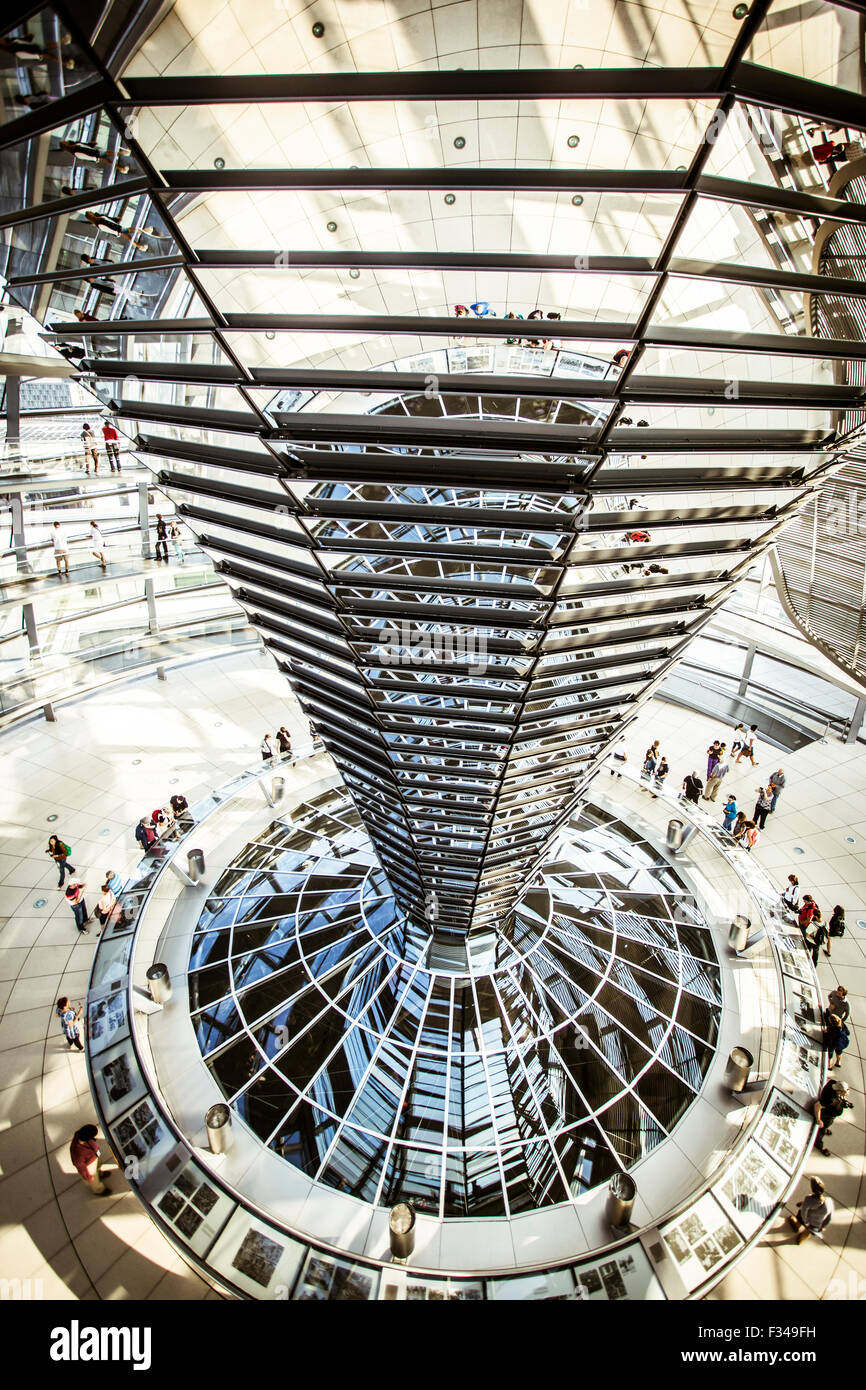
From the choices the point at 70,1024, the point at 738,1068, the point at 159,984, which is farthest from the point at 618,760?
the point at 70,1024

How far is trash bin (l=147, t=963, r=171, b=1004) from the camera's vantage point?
1323 centimetres

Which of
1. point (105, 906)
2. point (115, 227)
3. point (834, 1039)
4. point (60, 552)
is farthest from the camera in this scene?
point (60, 552)

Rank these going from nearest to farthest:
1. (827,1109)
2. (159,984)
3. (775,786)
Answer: (827,1109) < (159,984) < (775,786)

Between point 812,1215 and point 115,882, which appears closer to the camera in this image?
point 812,1215

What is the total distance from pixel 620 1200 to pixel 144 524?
24.1m

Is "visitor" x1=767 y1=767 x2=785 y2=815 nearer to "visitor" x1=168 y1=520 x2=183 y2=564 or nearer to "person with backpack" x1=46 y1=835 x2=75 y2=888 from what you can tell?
"person with backpack" x1=46 y1=835 x2=75 y2=888

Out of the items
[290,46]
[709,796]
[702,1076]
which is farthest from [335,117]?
[709,796]

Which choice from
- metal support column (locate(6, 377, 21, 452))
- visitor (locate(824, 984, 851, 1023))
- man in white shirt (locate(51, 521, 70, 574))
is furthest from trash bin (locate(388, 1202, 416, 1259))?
metal support column (locate(6, 377, 21, 452))

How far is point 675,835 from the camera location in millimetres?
17453

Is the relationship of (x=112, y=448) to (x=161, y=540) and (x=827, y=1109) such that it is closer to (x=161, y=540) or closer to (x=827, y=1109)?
(x=161, y=540)

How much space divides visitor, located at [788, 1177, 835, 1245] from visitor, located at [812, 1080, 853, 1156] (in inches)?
43.7

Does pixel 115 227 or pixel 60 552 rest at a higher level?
pixel 115 227

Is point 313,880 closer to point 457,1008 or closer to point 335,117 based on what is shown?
point 457,1008
